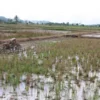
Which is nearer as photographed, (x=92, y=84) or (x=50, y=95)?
(x=50, y=95)

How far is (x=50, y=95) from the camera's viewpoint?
164 inches

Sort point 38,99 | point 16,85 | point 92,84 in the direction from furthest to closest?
point 92,84, point 16,85, point 38,99

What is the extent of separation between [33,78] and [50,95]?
1190 millimetres

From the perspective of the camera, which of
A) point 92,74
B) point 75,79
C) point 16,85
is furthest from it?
point 92,74

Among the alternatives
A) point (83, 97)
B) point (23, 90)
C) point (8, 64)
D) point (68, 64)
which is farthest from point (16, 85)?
Answer: point (68, 64)

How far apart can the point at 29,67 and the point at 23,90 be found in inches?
72.7

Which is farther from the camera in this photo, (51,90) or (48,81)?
(48,81)

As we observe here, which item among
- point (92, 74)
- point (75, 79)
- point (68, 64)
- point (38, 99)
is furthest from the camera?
point (68, 64)

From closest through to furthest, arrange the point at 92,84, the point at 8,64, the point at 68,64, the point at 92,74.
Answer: the point at 92,84, the point at 92,74, the point at 8,64, the point at 68,64

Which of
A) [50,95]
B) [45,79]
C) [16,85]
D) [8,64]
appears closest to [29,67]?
[8,64]

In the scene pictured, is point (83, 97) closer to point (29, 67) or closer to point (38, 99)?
point (38, 99)

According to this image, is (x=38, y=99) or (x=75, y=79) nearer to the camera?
(x=38, y=99)

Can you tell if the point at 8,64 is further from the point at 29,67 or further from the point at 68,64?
the point at 68,64

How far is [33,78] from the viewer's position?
17.3 ft
